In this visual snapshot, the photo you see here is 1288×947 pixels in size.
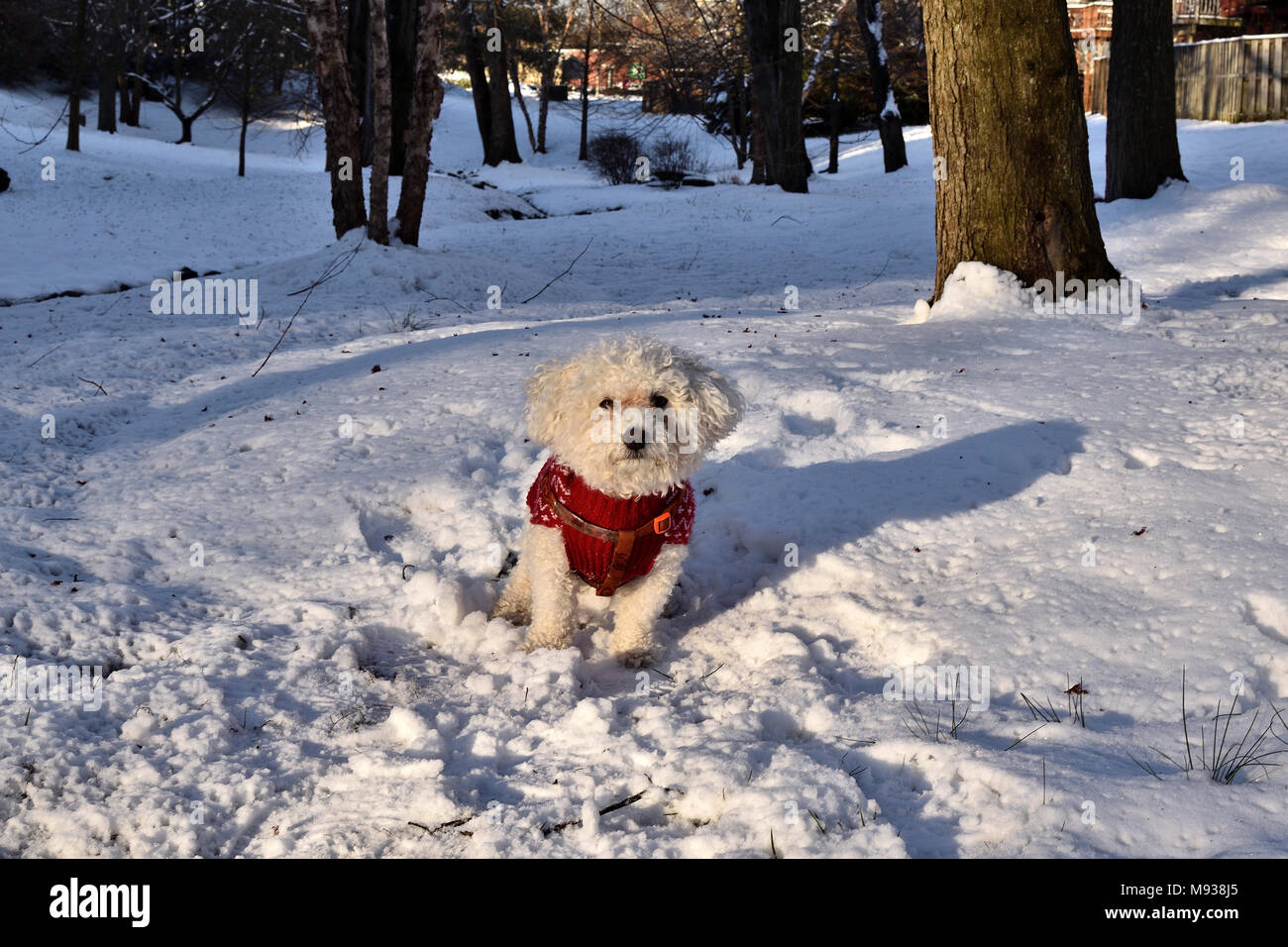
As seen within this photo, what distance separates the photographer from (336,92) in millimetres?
12461

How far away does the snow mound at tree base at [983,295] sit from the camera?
307 inches

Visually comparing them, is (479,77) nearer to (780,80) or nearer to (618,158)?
(618,158)

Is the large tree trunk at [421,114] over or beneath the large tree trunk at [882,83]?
beneath

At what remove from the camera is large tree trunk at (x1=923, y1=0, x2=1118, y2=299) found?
24.2 feet

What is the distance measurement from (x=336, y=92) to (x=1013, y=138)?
8651mm

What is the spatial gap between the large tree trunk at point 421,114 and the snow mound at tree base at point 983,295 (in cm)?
669

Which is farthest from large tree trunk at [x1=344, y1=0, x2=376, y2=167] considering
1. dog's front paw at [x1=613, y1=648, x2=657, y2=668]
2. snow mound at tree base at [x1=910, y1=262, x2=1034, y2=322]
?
dog's front paw at [x1=613, y1=648, x2=657, y2=668]

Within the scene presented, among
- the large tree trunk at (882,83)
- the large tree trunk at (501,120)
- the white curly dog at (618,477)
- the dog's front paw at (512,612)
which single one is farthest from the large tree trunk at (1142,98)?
the large tree trunk at (501,120)

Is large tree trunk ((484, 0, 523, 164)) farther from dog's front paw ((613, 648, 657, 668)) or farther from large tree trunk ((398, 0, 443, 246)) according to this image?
dog's front paw ((613, 648, 657, 668))

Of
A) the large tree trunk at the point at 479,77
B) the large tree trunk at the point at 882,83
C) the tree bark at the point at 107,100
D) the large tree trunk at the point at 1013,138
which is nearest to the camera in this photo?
the large tree trunk at the point at 1013,138

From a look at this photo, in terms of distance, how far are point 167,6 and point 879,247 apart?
116 feet

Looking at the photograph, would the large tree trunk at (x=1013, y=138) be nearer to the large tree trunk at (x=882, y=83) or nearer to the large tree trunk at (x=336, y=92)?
the large tree trunk at (x=336, y=92)

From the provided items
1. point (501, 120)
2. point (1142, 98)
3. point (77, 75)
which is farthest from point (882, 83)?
point (77, 75)
